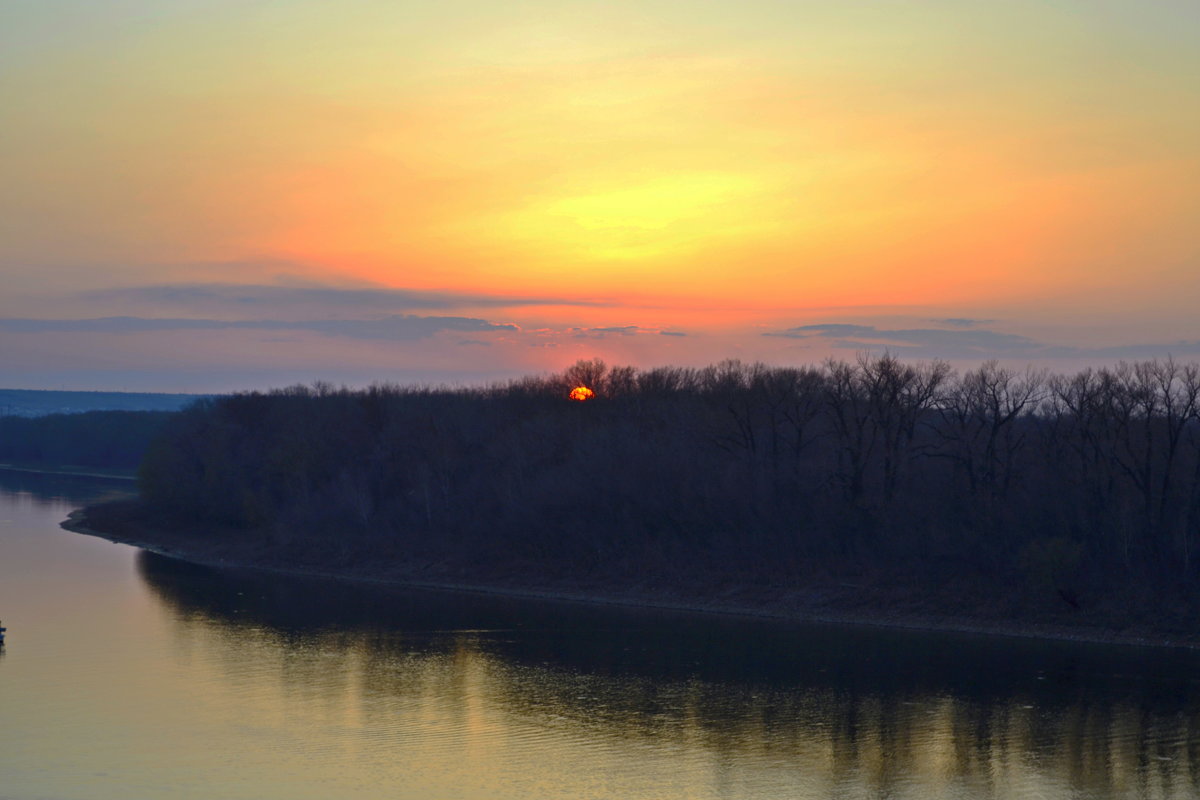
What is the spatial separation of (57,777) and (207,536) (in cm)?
5574

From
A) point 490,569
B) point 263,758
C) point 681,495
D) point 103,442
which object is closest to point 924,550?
point 681,495

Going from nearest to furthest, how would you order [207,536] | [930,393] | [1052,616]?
[1052,616]
[930,393]
[207,536]

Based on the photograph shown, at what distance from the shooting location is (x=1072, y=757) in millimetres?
26609

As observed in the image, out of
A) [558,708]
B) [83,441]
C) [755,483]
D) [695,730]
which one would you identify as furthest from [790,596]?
[83,441]

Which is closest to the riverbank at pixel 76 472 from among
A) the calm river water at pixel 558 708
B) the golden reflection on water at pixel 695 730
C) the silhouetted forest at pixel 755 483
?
the silhouetted forest at pixel 755 483

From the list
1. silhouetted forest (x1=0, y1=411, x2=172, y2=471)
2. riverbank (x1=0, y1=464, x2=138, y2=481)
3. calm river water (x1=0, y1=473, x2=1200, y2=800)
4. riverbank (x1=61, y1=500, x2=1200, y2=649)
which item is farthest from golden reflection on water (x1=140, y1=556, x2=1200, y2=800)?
silhouetted forest (x1=0, y1=411, x2=172, y2=471)

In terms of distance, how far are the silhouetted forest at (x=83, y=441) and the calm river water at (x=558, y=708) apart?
113880mm

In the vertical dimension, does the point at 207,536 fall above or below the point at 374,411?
below

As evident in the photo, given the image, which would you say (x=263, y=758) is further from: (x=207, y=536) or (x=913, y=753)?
(x=207, y=536)

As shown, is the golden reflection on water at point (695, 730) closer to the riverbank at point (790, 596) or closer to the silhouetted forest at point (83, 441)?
the riverbank at point (790, 596)

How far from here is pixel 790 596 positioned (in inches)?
1998

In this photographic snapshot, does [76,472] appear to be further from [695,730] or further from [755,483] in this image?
[695,730]

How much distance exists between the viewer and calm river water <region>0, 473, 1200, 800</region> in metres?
24.3

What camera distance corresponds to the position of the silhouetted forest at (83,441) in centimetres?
15712
